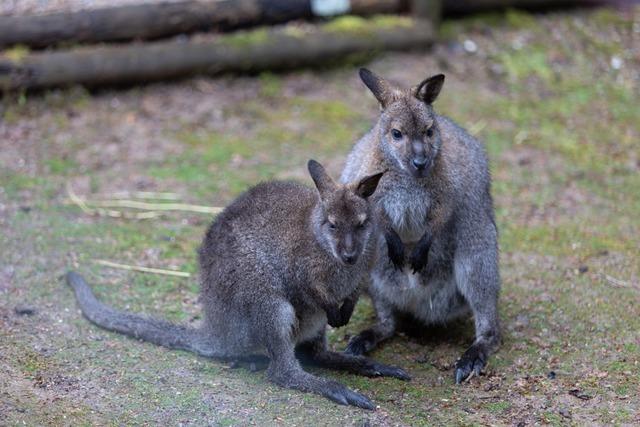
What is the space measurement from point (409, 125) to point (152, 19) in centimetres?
400

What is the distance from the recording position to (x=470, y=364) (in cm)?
515

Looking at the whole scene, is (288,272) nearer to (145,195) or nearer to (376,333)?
(376,333)

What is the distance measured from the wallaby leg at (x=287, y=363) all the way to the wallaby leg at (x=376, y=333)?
0.57 metres

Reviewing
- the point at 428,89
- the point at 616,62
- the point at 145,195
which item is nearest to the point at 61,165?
the point at 145,195

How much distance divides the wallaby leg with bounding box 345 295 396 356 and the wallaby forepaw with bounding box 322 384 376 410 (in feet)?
1.94

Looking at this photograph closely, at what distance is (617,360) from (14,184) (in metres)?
4.39

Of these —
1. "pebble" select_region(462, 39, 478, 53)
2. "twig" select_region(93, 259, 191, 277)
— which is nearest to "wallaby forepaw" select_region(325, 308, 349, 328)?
Result: "twig" select_region(93, 259, 191, 277)

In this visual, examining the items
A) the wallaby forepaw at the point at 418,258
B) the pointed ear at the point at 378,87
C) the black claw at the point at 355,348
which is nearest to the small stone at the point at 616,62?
the pointed ear at the point at 378,87

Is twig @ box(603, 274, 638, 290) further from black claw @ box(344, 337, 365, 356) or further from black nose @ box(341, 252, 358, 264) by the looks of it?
black nose @ box(341, 252, 358, 264)

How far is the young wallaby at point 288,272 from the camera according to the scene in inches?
186

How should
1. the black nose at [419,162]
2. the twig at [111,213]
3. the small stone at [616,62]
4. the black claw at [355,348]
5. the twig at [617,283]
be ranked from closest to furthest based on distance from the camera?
1. the black nose at [419,162]
2. the black claw at [355,348]
3. the twig at [617,283]
4. the twig at [111,213]
5. the small stone at [616,62]

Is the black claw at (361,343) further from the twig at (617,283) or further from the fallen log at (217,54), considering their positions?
the fallen log at (217,54)

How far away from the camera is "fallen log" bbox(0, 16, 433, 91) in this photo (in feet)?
26.0

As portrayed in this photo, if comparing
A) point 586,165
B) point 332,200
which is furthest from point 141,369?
point 586,165
